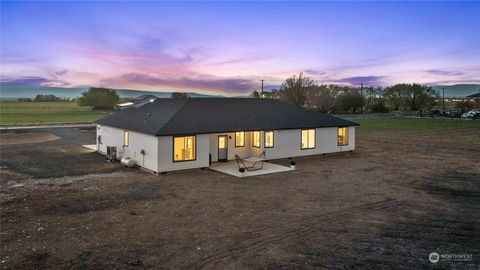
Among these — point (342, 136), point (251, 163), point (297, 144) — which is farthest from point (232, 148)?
point (342, 136)

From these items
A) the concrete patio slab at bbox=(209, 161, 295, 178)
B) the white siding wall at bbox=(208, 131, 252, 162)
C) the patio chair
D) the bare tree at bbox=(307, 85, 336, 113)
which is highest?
the bare tree at bbox=(307, 85, 336, 113)

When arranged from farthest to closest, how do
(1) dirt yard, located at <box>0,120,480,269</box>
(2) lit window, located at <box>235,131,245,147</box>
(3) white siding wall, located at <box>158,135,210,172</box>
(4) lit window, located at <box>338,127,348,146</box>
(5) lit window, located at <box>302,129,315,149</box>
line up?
(4) lit window, located at <box>338,127,348,146</box>, (5) lit window, located at <box>302,129,315,149</box>, (2) lit window, located at <box>235,131,245,147</box>, (3) white siding wall, located at <box>158,135,210,172</box>, (1) dirt yard, located at <box>0,120,480,269</box>

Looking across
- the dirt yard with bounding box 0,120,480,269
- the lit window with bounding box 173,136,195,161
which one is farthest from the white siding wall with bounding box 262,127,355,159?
the lit window with bounding box 173,136,195,161

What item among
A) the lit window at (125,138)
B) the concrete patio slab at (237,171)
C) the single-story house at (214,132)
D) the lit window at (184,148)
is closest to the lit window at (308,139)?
the single-story house at (214,132)

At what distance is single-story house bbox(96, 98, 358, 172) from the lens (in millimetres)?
15477

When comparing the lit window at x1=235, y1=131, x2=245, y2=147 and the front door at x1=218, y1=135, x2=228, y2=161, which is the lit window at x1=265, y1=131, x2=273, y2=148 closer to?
the lit window at x1=235, y1=131, x2=245, y2=147

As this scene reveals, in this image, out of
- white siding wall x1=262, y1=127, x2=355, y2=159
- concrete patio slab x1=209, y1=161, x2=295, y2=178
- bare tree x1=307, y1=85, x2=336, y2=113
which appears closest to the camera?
concrete patio slab x1=209, y1=161, x2=295, y2=178

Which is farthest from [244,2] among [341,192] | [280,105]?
[341,192]

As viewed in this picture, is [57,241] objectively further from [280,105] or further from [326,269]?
[280,105]

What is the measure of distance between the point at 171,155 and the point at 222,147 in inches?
148

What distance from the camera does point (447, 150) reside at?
22859mm

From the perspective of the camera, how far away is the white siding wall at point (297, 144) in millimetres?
18812

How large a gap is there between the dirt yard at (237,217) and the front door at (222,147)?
2593 mm

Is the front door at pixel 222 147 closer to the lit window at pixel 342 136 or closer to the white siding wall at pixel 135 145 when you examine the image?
the white siding wall at pixel 135 145
